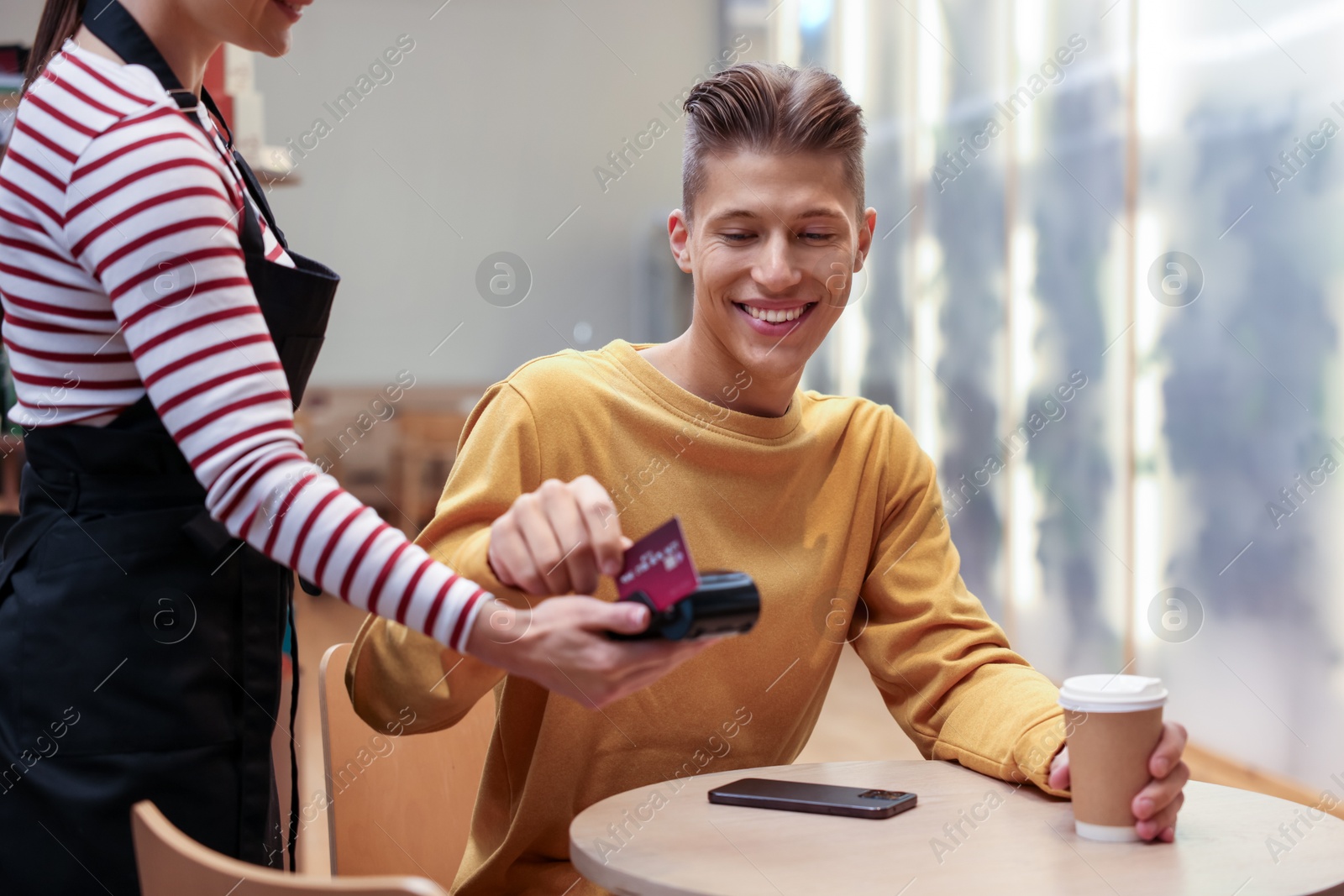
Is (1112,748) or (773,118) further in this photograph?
(773,118)


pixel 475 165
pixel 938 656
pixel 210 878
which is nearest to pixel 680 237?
pixel 938 656

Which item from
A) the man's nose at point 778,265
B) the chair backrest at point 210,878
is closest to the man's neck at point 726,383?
the man's nose at point 778,265

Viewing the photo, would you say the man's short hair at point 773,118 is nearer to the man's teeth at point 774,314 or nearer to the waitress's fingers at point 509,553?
the man's teeth at point 774,314

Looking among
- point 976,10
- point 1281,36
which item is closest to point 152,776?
point 1281,36

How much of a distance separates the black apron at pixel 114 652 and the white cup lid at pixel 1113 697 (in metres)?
0.71

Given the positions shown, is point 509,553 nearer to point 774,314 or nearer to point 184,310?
point 184,310

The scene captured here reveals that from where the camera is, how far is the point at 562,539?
102 cm

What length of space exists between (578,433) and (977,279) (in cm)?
351

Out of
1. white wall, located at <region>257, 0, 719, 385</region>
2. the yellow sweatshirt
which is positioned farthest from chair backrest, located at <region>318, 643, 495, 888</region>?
white wall, located at <region>257, 0, 719, 385</region>

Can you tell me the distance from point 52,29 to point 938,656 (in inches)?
43.2

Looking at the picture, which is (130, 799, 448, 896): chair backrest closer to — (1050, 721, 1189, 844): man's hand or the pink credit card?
the pink credit card

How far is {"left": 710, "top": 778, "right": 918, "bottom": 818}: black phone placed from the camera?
118 cm

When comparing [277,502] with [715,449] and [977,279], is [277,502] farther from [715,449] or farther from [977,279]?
[977,279]

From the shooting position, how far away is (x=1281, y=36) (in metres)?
3.17
